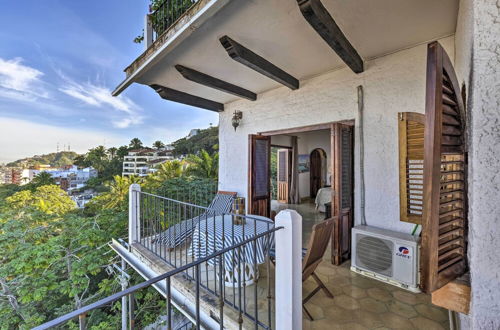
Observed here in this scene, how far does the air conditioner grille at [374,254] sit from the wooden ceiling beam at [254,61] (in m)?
2.81

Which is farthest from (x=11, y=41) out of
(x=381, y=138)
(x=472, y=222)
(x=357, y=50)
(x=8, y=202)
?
(x=472, y=222)

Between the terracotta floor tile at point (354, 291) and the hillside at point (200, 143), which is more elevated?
the hillside at point (200, 143)

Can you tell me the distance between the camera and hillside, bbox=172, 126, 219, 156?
18180mm

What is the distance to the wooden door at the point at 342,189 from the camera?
331 centimetres

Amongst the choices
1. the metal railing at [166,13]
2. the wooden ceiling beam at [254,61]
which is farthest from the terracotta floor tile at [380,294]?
the metal railing at [166,13]

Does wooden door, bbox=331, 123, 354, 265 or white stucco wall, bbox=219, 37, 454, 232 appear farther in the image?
wooden door, bbox=331, 123, 354, 265

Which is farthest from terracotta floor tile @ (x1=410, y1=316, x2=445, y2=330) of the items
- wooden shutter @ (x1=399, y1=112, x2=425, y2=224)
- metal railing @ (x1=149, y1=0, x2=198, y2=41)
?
metal railing @ (x1=149, y1=0, x2=198, y2=41)

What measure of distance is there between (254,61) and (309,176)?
6780 millimetres

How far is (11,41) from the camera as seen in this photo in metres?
9.89

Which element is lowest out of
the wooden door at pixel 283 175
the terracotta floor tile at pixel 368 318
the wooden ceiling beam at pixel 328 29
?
the terracotta floor tile at pixel 368 318

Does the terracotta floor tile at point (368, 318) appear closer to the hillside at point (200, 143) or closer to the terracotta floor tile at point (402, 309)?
the terracotta floor tile at point (402, 309)

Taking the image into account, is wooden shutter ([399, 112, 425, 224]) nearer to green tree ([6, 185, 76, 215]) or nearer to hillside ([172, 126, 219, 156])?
green tree ([6, 185, 76, 215])

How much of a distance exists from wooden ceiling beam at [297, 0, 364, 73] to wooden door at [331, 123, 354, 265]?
95 centimetres

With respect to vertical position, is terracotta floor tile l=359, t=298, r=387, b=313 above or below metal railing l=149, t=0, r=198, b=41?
below
